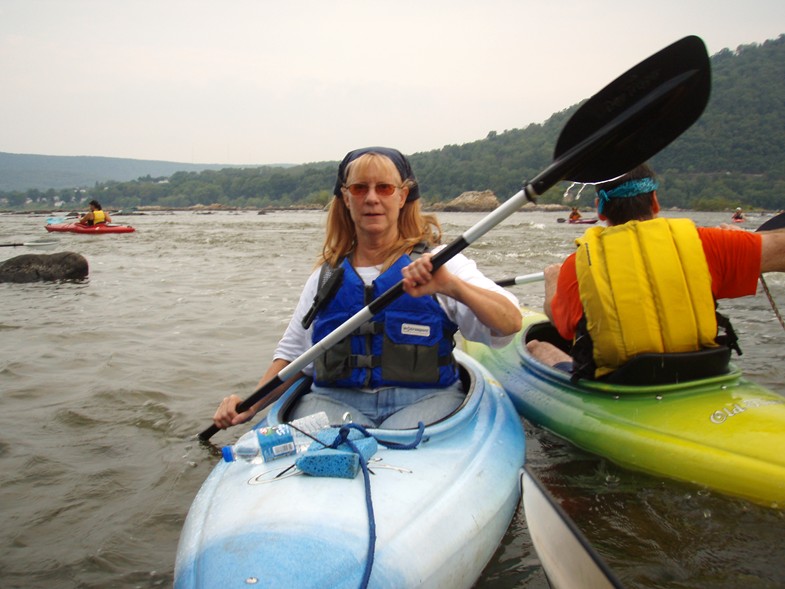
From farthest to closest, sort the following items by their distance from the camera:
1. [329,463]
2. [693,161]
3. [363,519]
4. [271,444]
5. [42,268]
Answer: [693,161] → [42,268] → [271,444] → [329,463] → [363,519]

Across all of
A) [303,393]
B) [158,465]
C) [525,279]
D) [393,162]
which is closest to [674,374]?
[393,162]

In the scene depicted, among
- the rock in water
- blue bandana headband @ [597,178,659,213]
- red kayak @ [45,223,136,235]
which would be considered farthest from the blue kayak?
red kayak @ [45,223,136,235]

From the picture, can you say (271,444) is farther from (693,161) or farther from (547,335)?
(693,161)

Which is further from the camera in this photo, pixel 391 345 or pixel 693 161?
pixel 693 161

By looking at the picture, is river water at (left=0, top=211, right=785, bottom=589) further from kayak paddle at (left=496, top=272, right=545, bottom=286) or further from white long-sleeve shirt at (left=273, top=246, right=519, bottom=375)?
kayak paddle at (left=496, top=272, right=545, bottom=286)

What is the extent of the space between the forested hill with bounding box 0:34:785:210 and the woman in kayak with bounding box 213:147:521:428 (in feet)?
96.9

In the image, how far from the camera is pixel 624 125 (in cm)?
253

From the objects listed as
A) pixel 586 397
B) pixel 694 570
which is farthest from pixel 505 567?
pixel 586 397

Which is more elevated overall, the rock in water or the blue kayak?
→ the blue kayak

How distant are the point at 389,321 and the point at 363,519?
41.1 inches

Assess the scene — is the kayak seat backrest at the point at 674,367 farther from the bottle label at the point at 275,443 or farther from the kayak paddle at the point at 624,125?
the bottle label at the point at 275,443

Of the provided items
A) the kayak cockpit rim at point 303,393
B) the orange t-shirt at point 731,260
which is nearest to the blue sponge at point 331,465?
the kayak cockpit rim at point 303,393

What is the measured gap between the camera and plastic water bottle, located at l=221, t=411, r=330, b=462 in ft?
6.91

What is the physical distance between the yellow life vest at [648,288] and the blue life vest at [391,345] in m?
0.79
